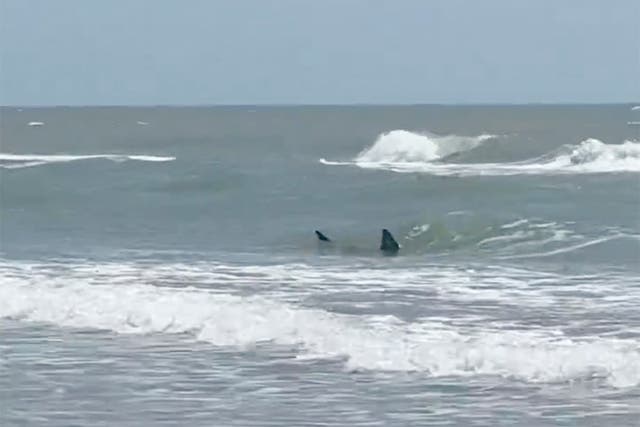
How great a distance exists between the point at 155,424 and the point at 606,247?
1083cm

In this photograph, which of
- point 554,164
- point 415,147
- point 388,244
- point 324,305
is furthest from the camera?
point 415,147

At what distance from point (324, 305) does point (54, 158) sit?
113ft

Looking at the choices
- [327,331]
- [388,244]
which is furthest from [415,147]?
[327,331]

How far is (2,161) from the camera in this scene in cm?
4441

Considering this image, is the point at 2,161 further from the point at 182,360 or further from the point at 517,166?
the point at 182,360

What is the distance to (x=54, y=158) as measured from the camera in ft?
151

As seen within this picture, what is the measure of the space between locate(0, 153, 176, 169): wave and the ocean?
11499 mm

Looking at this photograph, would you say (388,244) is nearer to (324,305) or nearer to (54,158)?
(324,305)

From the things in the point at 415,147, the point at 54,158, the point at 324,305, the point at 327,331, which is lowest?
the point at 327,331

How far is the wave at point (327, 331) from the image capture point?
9.41 meters

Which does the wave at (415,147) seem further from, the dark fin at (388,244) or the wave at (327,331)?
the wave at (327,331)

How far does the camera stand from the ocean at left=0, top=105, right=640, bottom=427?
27.9 feet

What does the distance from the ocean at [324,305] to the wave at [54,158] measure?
11.5 meters

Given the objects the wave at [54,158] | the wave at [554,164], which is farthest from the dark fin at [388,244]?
the wave at [54,158]
